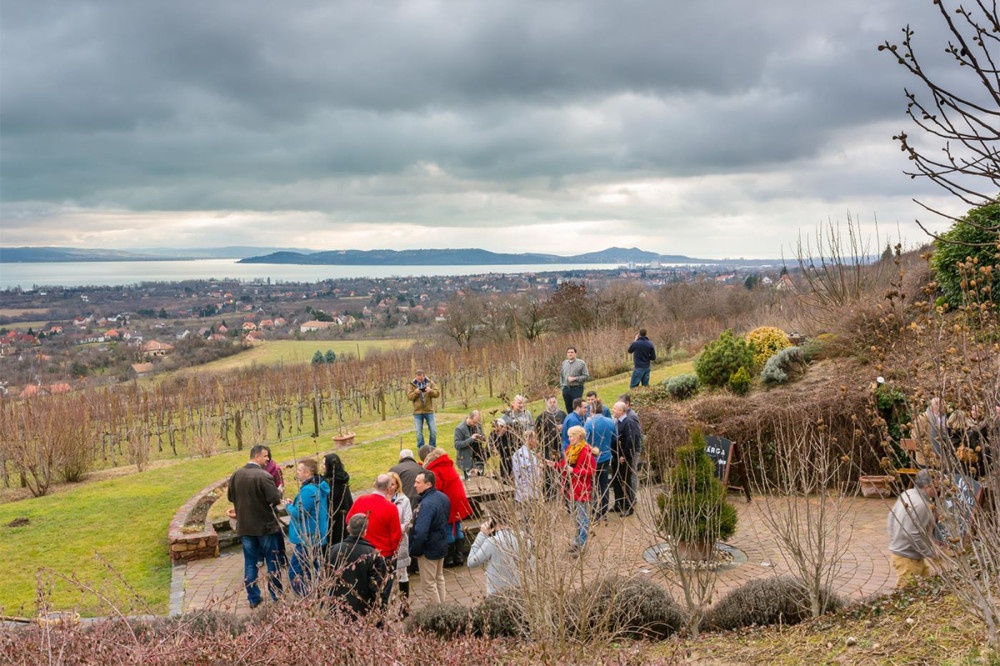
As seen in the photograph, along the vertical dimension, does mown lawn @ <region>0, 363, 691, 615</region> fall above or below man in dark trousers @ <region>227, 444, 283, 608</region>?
below

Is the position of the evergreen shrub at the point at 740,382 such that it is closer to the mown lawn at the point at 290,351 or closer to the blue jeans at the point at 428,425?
the blue jeans at the point at 428,425

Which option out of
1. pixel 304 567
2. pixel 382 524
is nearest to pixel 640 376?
pixel 382 524

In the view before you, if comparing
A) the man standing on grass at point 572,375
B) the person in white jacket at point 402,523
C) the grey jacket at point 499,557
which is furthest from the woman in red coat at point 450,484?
the man standing on grass at point 572,375

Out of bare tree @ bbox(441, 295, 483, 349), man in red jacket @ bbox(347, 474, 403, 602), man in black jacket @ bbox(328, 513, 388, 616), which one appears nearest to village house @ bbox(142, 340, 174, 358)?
bare tree @ bbox(441, 295, 483, 349)

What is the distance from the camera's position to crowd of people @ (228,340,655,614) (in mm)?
5629

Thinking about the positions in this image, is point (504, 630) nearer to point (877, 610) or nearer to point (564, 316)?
point (877, 610)

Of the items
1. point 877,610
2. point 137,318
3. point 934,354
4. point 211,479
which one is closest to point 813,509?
point 877,610

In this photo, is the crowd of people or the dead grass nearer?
the dead grass

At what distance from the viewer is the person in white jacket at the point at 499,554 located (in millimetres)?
5586

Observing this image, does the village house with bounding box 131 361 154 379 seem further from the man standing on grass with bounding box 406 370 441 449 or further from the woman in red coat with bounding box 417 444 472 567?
the woman in red coat with bounding box 417 444 472 567

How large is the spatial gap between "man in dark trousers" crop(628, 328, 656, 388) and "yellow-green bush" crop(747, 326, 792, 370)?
7.75ft

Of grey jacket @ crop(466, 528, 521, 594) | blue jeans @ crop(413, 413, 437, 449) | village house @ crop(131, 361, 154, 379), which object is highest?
grey jacket @ crop(466, 528, 521, 594)

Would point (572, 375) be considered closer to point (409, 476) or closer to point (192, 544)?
point (409, 476)

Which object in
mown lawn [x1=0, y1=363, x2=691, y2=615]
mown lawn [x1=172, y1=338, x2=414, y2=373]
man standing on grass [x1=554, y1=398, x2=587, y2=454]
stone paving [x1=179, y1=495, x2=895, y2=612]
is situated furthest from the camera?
mown lawn [x1=172, y1=338, x2=414, y2=373]
